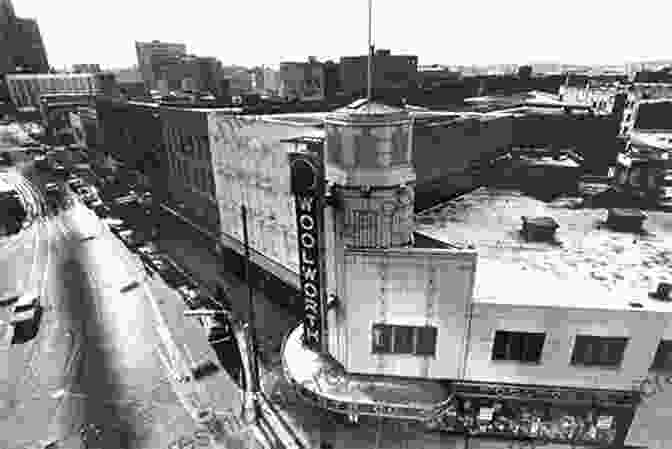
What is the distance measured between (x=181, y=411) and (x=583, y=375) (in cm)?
2364

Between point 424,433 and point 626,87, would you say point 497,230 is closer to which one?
point 424,433

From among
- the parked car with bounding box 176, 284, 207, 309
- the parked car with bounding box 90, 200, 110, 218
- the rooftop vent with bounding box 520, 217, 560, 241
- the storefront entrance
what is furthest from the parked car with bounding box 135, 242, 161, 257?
the rooftop vent with bounding box 520, 217, 560, 241

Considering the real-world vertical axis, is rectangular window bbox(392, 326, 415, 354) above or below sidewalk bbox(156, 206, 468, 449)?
above

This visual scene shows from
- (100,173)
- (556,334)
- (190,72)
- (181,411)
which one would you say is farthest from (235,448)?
(190,72)

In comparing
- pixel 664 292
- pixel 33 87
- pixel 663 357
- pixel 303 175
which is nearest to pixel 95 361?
pixel 303 175

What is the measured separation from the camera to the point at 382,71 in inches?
2982

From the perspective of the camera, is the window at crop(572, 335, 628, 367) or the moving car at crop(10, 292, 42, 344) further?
the moving car at crop(10, 292, 42, 344)

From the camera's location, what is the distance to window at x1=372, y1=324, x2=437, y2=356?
19.9m

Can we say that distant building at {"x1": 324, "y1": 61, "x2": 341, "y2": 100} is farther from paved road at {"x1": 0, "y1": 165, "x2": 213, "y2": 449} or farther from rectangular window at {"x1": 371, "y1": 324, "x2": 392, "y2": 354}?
rectangular window at {"x1": 371, "y1": 324, "x2": 392, "y2": 354}

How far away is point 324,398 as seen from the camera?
773 inches

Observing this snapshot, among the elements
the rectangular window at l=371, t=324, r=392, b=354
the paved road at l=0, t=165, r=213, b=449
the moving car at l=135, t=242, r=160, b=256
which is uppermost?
the rectangular window at l=371, t=324, r=392, b=354

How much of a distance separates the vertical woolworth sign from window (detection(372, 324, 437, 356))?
11.2 feet

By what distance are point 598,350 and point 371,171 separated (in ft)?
45.8

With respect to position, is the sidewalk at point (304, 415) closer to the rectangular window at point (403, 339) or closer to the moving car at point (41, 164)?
the rectangular window at point (403, 339)
